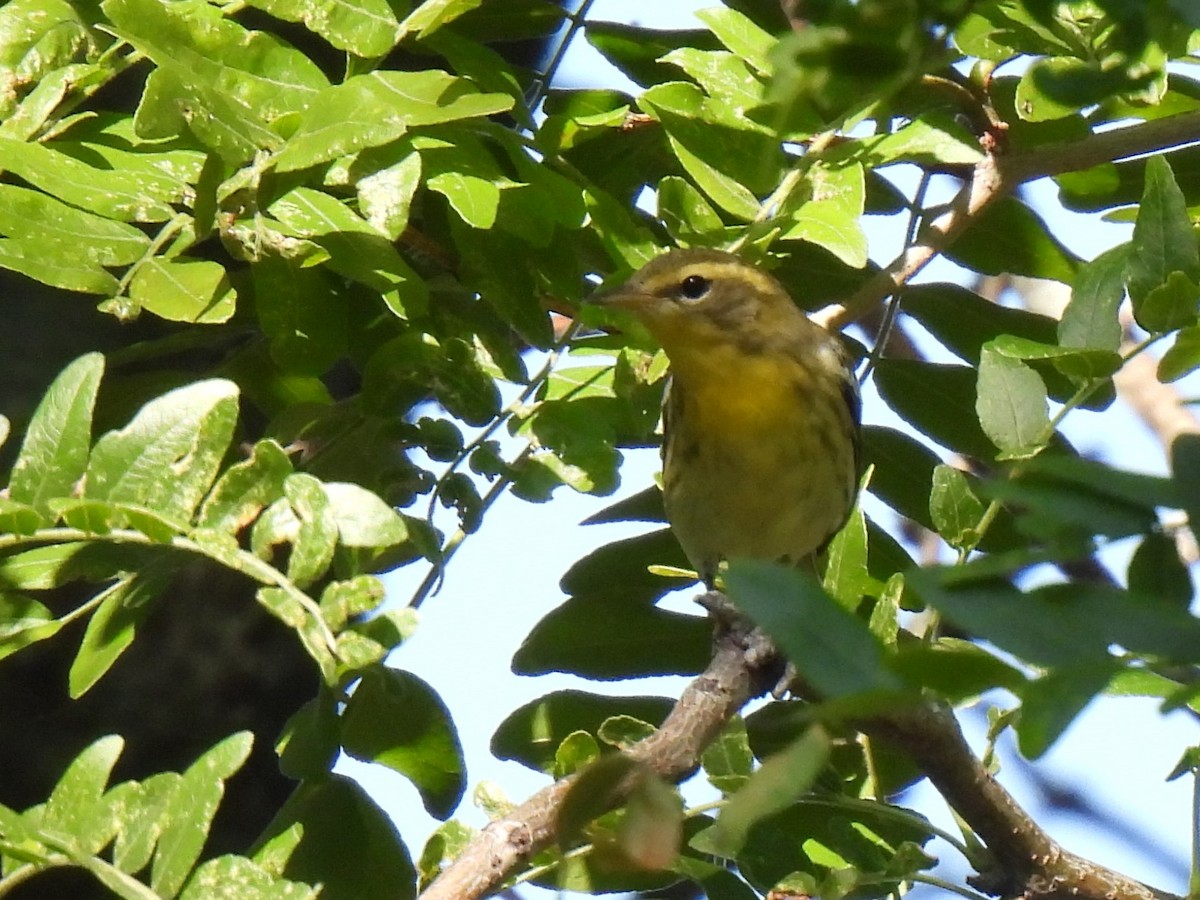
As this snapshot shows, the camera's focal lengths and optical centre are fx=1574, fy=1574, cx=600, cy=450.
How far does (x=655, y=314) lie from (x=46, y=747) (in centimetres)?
146

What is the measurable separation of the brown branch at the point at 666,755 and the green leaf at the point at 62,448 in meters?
0.67

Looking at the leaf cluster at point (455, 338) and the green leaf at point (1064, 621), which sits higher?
the green leaf at point (1064, 621)

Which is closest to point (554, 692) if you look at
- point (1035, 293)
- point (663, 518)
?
point (663, 518)

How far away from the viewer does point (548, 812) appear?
5.96 ft

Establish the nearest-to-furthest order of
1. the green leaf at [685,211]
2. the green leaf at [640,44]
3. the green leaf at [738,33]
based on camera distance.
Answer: the green leaf at [738,33] < the green leaf at [685,211] < the green leaf at [640,44]

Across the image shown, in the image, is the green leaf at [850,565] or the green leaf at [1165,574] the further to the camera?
the green leaf at [850,565]

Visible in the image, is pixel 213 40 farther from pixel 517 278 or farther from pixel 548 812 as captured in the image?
pixel 548 812

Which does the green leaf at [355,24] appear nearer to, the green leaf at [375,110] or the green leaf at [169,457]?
the green leaf at [375,110]

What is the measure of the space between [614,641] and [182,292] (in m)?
0.95

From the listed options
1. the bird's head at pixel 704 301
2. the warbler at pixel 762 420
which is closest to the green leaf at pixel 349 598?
the bird's head at pixel 704 301

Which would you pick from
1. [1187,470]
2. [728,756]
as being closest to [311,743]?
[728,756]

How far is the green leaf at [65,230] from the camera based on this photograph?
2137mm

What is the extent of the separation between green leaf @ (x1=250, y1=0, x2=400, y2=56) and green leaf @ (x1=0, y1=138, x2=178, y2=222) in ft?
0.97

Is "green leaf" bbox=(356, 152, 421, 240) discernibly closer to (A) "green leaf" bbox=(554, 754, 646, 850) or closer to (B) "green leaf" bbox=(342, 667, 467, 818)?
(B) "green leaf" bbox=(342, 667, 467, 818)
